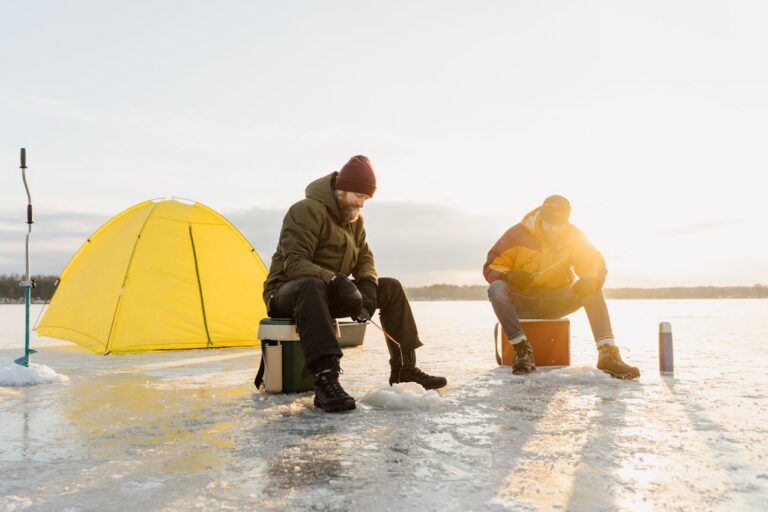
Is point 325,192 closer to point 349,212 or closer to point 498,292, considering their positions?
point 349,212

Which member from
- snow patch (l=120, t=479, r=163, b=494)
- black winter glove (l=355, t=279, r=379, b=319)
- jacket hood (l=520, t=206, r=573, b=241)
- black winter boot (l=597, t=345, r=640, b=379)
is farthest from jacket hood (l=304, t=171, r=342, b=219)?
black winter boot (l=597, t=345, r=640, b=379)

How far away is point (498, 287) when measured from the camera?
16.6 feet

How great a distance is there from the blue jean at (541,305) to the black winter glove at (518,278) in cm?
5

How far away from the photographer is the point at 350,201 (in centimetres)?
377

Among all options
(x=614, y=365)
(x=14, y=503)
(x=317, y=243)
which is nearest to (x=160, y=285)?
(x=317, y=243)

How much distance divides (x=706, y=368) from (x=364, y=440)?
143 inches

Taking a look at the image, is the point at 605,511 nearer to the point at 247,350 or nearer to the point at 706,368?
the point at 706,368

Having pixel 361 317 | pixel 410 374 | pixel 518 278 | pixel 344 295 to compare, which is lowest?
pixel 410 374

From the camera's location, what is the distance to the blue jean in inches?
191

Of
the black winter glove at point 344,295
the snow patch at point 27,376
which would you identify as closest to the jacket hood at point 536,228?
the black winter glove at point 344,295

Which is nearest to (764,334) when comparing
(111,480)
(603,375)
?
(603,375)

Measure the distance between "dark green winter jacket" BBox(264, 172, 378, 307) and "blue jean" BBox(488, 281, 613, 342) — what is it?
1341 millimetres

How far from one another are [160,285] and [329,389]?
12.6 feet

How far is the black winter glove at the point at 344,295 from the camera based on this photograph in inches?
138
